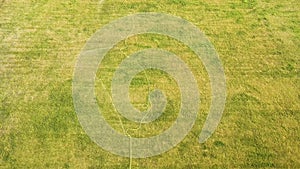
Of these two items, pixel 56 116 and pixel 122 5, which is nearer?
pixel 56 116

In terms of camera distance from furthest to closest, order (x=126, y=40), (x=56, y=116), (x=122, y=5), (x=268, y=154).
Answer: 1. (x=122, y=5)
2. (x=126, y=40)
3. (x=56, y=116)
4. (x=268, y=154)

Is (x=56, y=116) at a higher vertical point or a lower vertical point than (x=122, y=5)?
lower

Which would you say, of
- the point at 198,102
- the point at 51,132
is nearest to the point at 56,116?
the point at 51,132

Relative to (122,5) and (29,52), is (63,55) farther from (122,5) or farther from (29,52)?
(122,5)

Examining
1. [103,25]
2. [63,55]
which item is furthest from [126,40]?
[63,55]

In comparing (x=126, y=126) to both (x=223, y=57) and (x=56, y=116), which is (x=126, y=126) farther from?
(x=223, y=57)

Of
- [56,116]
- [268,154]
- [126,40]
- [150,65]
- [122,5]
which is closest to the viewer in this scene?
[268,154]

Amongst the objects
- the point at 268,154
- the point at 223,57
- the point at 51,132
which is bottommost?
the point at 51,132
